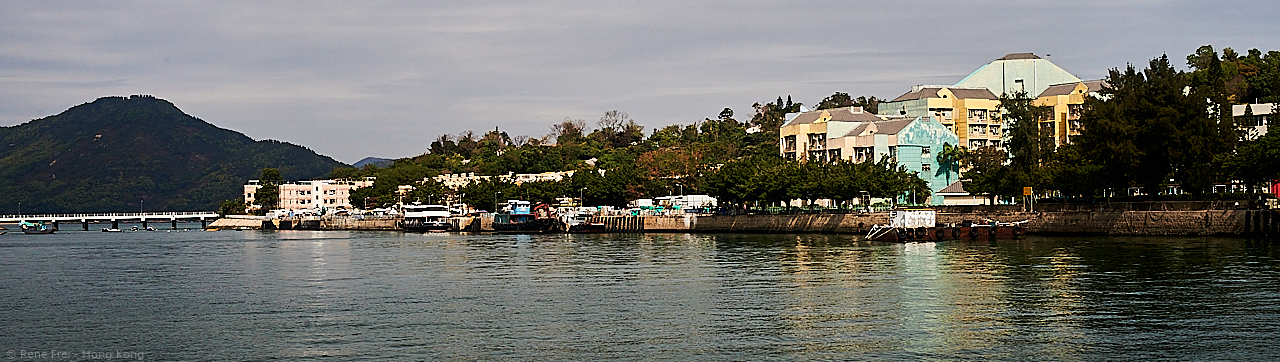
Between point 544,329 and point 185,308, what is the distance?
14.0 metres

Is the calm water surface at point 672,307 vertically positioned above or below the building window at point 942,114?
below

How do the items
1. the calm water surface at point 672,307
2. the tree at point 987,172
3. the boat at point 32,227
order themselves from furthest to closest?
the boat at point 32,227, the tree at point 987,172, the calm water surface at point 672,307

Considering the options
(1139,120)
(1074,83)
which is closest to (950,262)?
(1139,120)

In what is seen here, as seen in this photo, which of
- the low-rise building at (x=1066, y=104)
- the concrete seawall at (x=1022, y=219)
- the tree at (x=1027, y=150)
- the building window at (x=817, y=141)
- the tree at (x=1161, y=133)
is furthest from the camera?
the building window at (x=817, y=141)

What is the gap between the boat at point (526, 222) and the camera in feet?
402

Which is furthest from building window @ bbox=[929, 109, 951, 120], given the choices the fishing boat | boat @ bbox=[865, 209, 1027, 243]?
boat @ bbox=[865, 209, 1027, 243]

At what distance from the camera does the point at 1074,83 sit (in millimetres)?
135000

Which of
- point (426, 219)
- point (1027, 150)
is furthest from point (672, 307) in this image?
point (426, 219)

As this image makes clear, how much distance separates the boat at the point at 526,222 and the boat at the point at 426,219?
9515 mm

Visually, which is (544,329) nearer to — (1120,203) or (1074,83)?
(1120,203)

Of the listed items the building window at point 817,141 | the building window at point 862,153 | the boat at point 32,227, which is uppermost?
the building window at point 817,141

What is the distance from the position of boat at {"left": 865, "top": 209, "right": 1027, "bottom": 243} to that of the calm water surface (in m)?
15.9

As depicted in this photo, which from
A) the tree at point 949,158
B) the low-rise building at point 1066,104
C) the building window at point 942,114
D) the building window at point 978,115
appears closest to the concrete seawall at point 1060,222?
the tree at point 949,158

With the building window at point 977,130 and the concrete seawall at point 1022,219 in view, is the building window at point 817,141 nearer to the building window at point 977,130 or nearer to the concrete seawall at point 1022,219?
the building window at point 977,130
